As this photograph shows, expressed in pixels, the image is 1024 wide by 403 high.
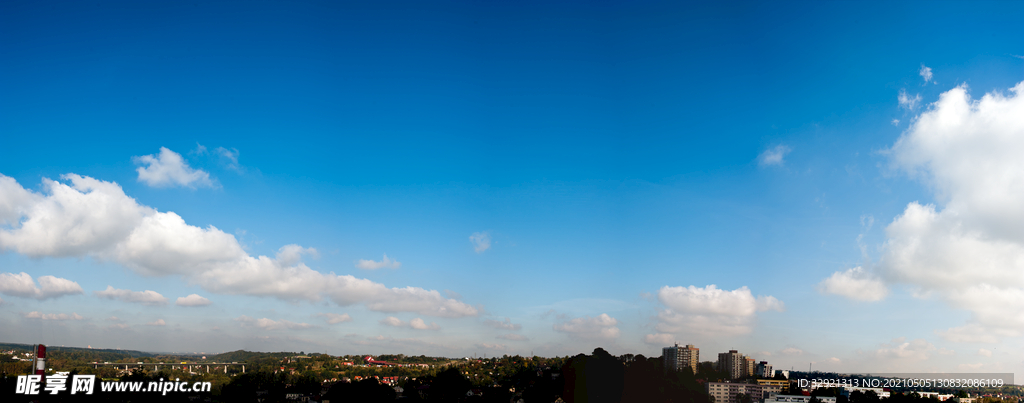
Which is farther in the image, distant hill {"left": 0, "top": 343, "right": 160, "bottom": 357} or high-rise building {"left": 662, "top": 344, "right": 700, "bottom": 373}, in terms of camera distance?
distant hill {"left": 0, "top": 343, "right": 160, "bottom": 357}

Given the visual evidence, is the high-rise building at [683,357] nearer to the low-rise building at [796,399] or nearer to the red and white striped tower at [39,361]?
the low-rise building at [796,399]

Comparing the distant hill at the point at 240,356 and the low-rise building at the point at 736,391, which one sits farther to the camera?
the distant hill at the point at 240,356

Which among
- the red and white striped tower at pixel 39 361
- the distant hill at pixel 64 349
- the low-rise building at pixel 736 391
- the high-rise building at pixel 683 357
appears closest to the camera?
the red and white striped tower at pixel 39 361

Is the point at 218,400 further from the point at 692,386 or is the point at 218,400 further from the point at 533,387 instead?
the point at 692,386

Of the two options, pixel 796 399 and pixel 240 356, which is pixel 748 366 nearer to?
pixel 796 399

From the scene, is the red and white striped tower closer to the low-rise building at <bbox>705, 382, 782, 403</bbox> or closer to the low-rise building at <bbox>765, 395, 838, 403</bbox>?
the low-rise building at <bbox>705, 382, 782, 403</bbox>

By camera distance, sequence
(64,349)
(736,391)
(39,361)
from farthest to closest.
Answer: (64,349)
(736,391)
(39,361)

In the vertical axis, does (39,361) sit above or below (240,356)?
above

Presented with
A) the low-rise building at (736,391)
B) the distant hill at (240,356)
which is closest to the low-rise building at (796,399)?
the low-rise building at (736,391)

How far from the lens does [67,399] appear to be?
103 ft

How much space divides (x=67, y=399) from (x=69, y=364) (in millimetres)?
24359

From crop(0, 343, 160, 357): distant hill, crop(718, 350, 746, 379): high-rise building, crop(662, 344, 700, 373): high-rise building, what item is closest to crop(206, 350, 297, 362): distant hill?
crop(0, 343, 160, 357): distant hill

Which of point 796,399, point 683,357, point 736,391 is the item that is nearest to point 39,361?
point 736,391

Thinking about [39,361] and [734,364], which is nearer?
[39,361]
